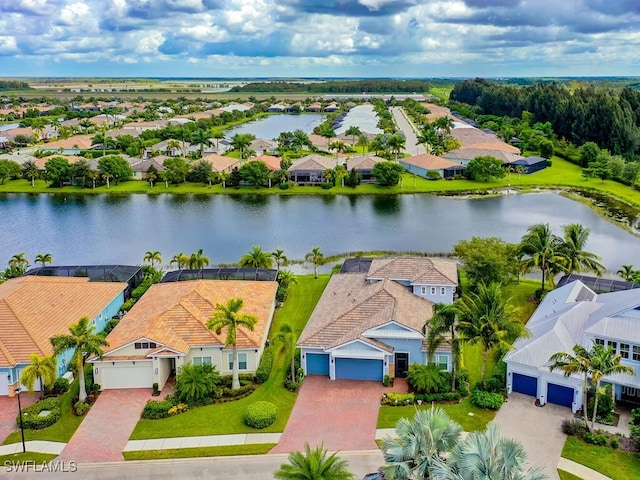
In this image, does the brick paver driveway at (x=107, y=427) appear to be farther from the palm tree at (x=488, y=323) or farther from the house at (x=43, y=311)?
the palm tree at (x=488, y=323)

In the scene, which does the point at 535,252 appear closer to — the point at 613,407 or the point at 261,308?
the point at 613,407

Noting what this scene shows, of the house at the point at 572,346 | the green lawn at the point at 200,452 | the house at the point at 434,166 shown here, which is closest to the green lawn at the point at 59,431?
the green lawn at the point at 200,452

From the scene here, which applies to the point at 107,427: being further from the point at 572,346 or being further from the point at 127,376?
the point at 572,346

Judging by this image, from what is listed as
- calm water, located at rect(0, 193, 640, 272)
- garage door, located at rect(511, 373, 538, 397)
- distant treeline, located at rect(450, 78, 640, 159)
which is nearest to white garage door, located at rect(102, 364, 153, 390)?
garage door, located at rect(511, 373, 538, 397)

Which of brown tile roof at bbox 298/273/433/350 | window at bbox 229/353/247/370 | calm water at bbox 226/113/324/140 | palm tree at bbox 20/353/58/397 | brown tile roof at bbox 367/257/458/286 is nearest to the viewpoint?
palm tree at bbox 20/353/58/397

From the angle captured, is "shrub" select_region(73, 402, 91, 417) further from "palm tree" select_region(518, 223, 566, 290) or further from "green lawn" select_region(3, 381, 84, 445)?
"palm tree" select_region(518, 223, 566, 290)

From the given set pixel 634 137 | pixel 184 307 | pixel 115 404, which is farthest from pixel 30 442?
pixel 634 137

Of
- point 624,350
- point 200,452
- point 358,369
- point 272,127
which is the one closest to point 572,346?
point 624,350
